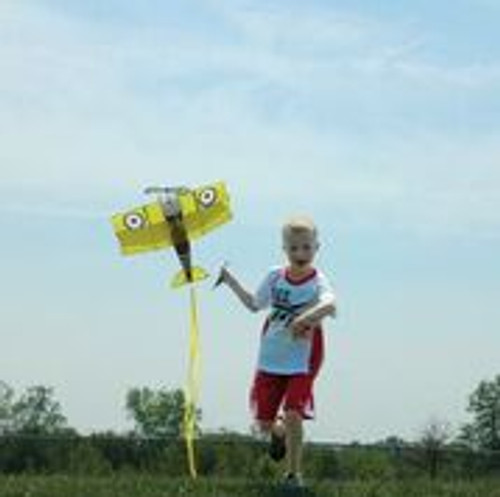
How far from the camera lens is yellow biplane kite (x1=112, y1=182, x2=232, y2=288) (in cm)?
1371

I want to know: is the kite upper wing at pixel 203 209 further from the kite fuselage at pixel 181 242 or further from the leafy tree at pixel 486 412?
the leafy tree at pixel 486 412

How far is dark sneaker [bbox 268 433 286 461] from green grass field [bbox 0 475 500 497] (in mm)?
350

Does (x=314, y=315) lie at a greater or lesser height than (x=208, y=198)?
lesser

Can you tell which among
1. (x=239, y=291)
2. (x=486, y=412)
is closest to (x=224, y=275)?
(x=239, y=291)

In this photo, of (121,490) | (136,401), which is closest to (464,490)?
(121,490)

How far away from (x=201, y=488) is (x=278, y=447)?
3.02 ft

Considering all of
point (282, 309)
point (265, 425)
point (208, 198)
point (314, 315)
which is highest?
point (208, 198)

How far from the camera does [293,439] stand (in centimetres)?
1192

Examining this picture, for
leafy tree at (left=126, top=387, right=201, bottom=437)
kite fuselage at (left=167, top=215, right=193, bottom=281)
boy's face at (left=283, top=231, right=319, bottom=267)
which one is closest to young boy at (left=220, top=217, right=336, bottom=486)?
boy's face at (left=283, top=231, right=319, bottom=267)

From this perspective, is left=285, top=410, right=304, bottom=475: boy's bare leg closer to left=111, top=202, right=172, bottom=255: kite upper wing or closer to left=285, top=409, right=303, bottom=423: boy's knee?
left=285, top=409, right=303, bottom=423: boy's knee

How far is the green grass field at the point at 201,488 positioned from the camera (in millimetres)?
11203

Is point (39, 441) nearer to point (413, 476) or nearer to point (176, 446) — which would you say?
point (176, 446)

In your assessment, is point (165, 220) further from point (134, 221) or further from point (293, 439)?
point (293, 439)

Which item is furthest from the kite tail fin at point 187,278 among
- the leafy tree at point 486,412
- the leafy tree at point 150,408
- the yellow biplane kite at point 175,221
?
the leafy tree at point 150,408
